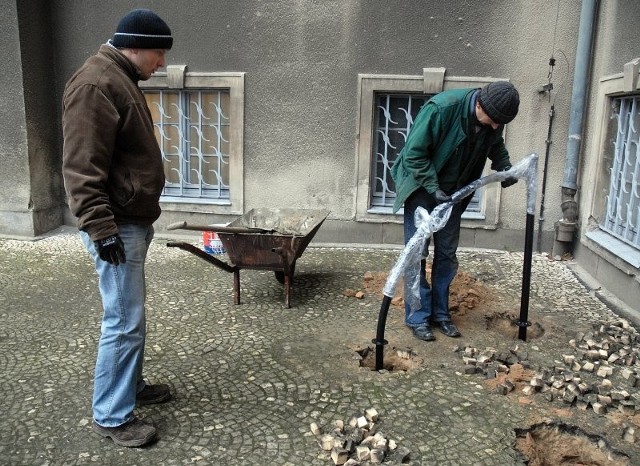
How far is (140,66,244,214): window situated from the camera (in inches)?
281

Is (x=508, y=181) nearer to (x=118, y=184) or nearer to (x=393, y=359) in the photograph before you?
(x=393, y=359)

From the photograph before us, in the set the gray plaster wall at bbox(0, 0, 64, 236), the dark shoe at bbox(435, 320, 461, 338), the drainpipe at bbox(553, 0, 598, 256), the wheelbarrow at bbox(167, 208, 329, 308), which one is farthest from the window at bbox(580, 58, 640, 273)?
the gray plaster wall at bbox(0, 0, 64, 236)

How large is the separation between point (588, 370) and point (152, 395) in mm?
2934

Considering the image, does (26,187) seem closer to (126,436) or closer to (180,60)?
(180,60)

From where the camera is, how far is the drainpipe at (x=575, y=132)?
6199 millimetres

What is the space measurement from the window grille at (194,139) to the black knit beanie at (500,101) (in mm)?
4291

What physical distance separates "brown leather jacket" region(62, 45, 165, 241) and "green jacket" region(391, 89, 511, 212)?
→ 1.89 m

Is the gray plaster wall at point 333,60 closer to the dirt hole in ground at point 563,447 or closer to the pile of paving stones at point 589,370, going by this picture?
the pile of paving stones at point 589,370

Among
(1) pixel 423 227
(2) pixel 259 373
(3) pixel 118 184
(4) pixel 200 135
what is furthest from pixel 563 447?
(4) pixel 200 135

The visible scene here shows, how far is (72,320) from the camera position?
15.4 ft

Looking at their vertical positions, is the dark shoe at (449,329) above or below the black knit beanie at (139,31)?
below

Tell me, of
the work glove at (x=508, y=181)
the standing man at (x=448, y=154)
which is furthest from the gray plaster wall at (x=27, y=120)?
the work glove at (x=508, y=181)

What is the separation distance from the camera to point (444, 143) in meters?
4.07

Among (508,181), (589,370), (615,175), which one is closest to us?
(589,370)
